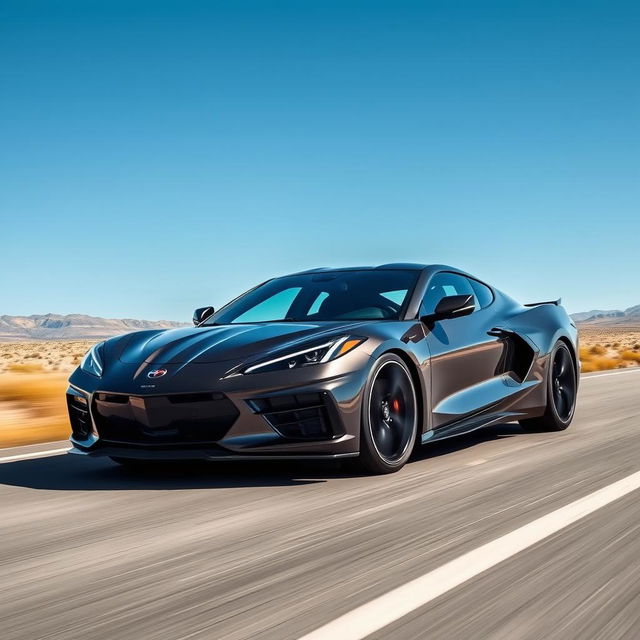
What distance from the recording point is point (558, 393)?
829 cm

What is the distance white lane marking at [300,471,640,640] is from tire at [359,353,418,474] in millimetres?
1275

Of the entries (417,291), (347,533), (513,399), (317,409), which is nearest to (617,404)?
(513,399)

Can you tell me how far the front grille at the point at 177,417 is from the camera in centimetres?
544

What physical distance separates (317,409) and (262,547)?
1.51 m

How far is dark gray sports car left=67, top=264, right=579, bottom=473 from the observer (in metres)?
5.46

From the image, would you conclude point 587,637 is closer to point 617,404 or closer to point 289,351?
point 289,351

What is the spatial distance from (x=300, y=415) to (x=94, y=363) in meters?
1.47

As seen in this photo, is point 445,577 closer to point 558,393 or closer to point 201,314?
point 201,314

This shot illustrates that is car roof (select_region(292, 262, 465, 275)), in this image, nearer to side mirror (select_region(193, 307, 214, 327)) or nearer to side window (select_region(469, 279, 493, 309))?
side window (select_region(469, 279, 493, 309))

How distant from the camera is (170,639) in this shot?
2.87m

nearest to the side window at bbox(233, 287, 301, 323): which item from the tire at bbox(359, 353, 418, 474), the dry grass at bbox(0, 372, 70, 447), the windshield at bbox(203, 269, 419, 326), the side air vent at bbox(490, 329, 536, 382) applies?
the windshield at bbox(203, 269, 419, 326)

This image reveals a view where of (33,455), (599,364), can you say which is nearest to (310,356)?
(33,455)

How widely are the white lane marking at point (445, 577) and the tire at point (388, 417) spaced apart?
4.18ft

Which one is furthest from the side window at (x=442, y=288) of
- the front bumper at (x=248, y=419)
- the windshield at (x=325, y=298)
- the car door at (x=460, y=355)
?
the front bumper at (x=248, y=419)
